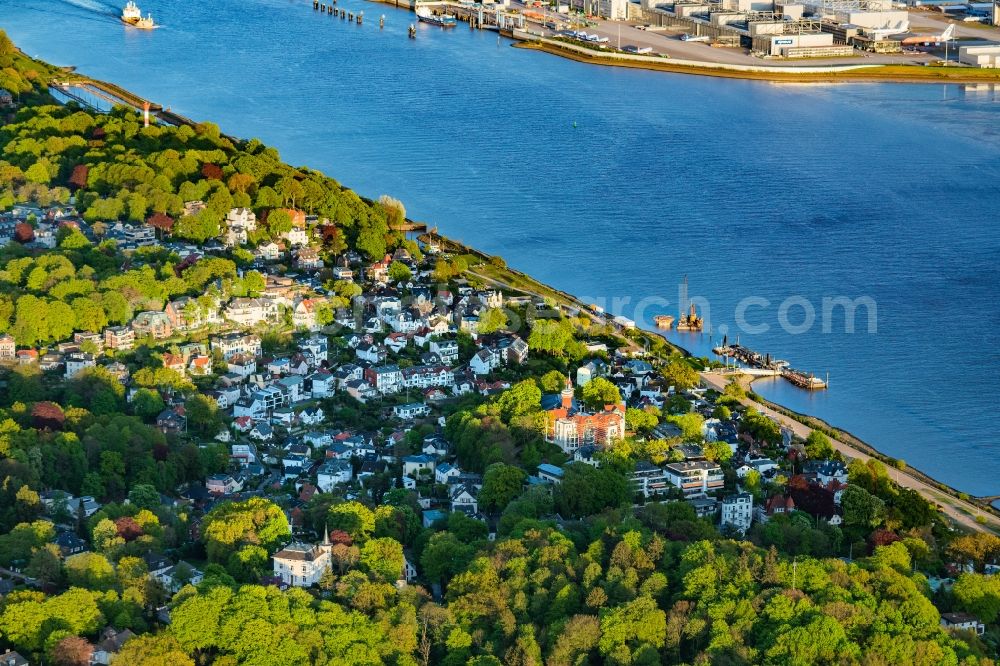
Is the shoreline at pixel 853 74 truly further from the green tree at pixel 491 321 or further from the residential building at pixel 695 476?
the residential building at pixel 695 476

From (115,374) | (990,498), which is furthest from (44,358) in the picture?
(990,498)

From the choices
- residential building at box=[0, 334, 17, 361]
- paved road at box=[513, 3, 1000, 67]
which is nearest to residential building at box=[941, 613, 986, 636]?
residential building at box=[0, 334, 17, 361]

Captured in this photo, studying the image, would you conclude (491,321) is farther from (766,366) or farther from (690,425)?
(690,425)

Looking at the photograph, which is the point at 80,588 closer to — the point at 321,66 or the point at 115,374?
the point at 115,374

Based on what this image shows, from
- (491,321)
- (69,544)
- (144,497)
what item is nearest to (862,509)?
(491,321)

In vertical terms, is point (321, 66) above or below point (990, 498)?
above

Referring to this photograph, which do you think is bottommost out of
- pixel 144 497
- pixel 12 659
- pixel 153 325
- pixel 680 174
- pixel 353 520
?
pixel 12 659
